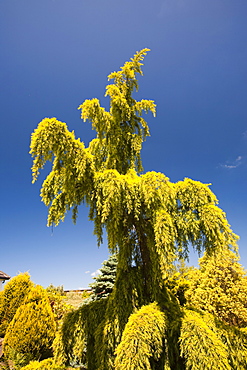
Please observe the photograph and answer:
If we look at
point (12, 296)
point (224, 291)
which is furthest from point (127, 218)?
point (224, 291)

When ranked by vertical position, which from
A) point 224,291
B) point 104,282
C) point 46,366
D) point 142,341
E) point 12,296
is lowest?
point 46,366

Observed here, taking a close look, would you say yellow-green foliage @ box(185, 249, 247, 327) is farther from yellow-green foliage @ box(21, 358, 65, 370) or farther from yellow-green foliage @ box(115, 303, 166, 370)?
yellow-green foliage @ box(115, 303, 166, 370)

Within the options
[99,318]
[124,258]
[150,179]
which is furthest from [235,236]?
[99,318]

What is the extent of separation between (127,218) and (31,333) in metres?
5.31

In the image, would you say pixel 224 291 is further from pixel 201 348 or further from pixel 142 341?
pixel 142 341

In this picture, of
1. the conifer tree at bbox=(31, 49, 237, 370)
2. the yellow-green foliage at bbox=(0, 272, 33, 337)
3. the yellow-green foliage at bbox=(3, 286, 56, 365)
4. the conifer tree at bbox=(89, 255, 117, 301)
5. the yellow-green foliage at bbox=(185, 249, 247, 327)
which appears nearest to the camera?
the conifer tree at bbox=(31, 49, 237, 370)

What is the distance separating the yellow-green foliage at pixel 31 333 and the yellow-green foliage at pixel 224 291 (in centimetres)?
753

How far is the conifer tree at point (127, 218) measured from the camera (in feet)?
11.3

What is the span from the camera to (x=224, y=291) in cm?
1181

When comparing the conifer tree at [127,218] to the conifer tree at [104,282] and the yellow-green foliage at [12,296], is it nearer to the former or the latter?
the yellow-green foliage at [12,296]

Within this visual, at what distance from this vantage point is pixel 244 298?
10.9 meters

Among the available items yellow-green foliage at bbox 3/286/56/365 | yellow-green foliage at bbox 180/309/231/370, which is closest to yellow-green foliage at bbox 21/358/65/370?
yellow-green foliage at bbox 3/286/56/365

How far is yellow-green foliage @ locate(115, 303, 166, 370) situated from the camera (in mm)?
2811

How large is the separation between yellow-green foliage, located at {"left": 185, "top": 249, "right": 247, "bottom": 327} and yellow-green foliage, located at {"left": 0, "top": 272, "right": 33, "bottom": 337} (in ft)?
27.0
